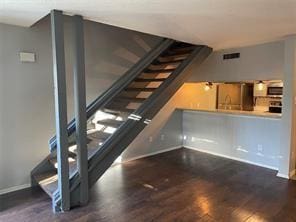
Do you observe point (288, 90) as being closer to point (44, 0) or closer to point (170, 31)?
point (170, 31)

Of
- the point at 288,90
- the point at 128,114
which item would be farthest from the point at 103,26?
the point at 288,90

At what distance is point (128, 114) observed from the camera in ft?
12.1

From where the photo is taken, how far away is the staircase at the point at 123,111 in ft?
→ 10.3

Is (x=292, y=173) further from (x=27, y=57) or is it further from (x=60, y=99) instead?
(x=27, y=57)

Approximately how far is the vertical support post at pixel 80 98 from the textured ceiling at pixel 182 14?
234 mm

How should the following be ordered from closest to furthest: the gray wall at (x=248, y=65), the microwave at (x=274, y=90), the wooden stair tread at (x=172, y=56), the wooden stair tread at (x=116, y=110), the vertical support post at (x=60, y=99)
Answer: the vertical support post at (x=60, y=99) → the wooden stair tread at (x=116, y=110) → the gray wall at (x=248, y=65) → the wooden stair tread at (x=172, y=56) → the microwave at (x=274, y=90)

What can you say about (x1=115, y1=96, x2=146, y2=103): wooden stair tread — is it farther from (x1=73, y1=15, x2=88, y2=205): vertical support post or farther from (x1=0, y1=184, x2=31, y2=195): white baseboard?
(x1=0, y1=184, x2=31, y2=195): white baseboard

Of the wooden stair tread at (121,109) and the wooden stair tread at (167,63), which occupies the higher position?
the wooden stair tread at (167,63)

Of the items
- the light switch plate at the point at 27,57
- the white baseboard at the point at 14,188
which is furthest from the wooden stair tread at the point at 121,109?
the white baseboard at the point at 14,188

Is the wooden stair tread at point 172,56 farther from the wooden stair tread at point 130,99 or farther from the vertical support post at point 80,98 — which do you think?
the vertical support post at point 80,98

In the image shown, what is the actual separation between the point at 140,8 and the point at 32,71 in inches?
75.6

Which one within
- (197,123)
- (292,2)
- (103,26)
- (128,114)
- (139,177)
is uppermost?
(103,26)

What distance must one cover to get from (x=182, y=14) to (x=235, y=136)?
123 inches

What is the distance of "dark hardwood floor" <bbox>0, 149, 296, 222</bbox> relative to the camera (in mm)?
2783
